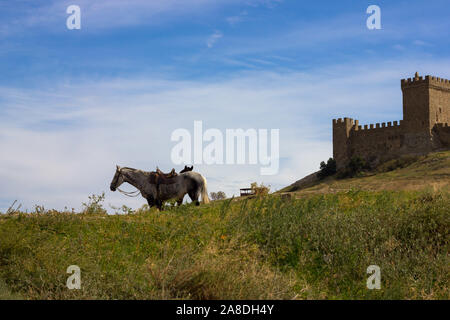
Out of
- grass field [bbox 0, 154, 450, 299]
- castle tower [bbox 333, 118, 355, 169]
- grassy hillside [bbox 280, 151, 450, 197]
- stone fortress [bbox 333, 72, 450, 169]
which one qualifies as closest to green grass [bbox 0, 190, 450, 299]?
grass field [bbox 0, 154, 450, 299]

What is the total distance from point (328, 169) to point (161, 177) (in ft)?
170

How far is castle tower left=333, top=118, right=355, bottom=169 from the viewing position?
67.9 meters

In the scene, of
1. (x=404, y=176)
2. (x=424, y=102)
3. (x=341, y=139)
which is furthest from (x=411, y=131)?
(x=404, y=176)

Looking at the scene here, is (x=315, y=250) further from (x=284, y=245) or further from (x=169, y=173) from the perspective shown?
(x=169, y=173)

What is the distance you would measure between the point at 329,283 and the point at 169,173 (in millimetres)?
8073

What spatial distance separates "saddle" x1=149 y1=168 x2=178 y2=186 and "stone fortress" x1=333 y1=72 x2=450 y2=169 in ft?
166

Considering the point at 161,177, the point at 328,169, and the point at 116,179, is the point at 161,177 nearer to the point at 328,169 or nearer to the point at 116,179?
the point at 116,179

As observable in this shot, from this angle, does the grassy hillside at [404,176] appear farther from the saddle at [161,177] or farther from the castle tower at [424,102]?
the saddle at [161,177]

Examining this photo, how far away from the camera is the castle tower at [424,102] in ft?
203

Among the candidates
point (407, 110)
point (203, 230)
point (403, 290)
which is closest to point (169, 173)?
point (203, 230)

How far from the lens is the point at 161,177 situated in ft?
52.1

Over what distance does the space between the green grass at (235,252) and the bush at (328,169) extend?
5250cm

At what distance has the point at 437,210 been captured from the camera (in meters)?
11.8

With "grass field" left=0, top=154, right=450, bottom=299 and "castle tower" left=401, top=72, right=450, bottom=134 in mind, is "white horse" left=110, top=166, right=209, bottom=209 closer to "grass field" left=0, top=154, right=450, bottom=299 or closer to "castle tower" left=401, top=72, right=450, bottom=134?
"grass field" left=0, top=154, right=450, bottom=299
